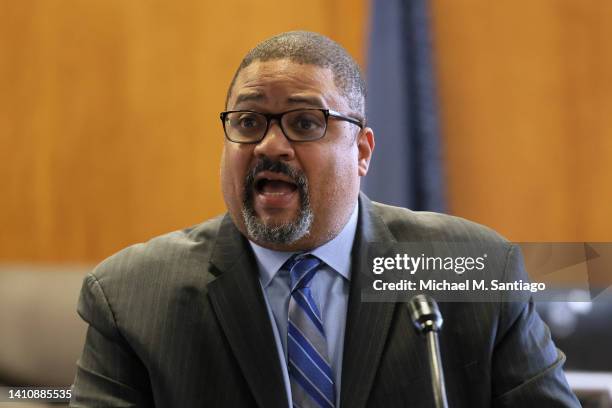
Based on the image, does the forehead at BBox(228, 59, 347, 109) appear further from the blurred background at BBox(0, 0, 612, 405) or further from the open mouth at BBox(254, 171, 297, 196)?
the blurred background at BBox(0, 0, 612, 405)

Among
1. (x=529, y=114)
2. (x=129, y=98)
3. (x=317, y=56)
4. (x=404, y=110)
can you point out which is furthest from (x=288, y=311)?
(x=129, y=98)

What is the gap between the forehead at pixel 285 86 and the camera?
1416 mm

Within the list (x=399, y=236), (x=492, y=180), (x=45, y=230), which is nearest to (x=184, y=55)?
(x=45, y=230)

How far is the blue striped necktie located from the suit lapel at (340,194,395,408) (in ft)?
0.12

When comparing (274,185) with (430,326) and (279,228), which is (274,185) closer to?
(279,228)

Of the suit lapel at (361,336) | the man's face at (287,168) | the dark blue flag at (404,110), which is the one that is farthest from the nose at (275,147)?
the dark blue flag at (404,110)

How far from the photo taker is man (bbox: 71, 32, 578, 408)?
1.37 m

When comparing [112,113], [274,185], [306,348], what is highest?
[112,113]

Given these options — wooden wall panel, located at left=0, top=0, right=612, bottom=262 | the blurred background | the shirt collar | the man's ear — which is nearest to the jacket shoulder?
the shirt collar

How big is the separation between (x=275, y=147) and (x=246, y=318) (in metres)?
0.32

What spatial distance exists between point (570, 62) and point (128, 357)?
1869 mm

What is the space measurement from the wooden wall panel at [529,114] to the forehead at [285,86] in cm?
126

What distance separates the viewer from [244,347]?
1395 mm

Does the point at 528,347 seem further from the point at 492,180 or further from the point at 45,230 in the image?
the point at 45,230
